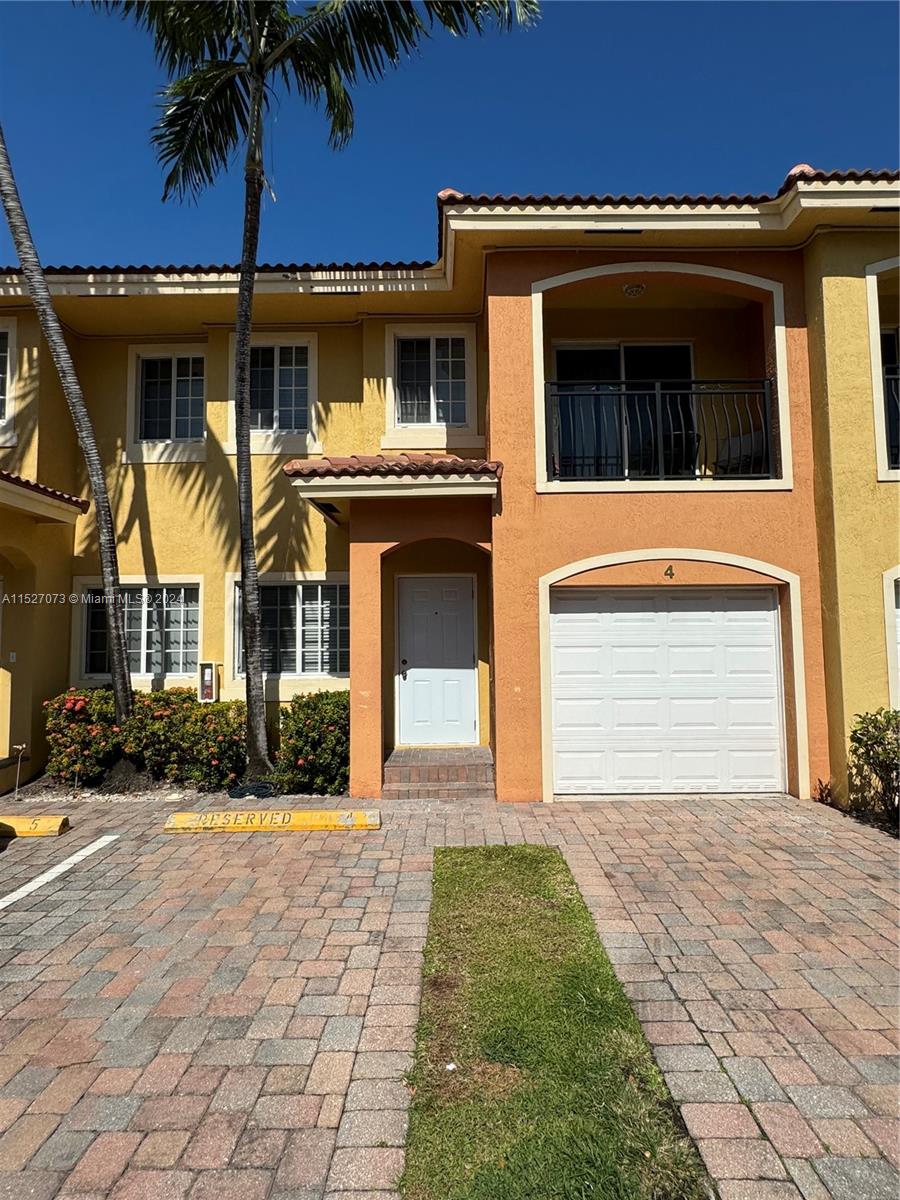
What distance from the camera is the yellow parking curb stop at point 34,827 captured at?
650 centimetres

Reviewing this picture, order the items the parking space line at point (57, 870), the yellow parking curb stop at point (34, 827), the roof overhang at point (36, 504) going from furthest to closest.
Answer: the roof overhang at point (36, 504) → the yellow parking curb stop at point (34, 827) → the parking space line at point (57, 870)

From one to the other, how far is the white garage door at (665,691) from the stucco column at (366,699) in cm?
218

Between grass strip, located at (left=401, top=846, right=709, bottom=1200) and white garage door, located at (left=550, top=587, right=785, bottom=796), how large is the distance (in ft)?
10.6

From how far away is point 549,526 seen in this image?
7.60m

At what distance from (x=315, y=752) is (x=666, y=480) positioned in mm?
5610

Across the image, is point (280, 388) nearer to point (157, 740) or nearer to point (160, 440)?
point (160, 440)

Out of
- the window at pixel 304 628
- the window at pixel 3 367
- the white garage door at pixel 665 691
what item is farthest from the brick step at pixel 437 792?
the window at pixel 3 367

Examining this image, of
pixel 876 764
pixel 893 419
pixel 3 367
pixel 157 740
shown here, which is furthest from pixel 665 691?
pixel 3 367

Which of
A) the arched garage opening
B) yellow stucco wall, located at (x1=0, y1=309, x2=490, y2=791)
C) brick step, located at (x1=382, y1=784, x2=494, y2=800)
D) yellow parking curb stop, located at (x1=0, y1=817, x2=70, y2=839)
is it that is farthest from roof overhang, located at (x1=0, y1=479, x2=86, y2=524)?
the arched garage opening

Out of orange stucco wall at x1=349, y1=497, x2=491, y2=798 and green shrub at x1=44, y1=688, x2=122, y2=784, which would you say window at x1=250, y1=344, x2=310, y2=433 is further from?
green shrub at x1=44, y1=688, x2=122, y2=784

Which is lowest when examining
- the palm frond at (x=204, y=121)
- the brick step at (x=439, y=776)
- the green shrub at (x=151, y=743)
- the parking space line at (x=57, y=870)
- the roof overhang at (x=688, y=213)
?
the parking space line at (x=57, y=870)

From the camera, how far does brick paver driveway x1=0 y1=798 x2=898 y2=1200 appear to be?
98.8 inches

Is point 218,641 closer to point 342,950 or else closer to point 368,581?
point 368,581

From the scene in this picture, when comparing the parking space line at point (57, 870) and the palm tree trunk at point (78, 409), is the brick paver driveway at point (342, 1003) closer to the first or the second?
the parking space line at point (57, 870)
